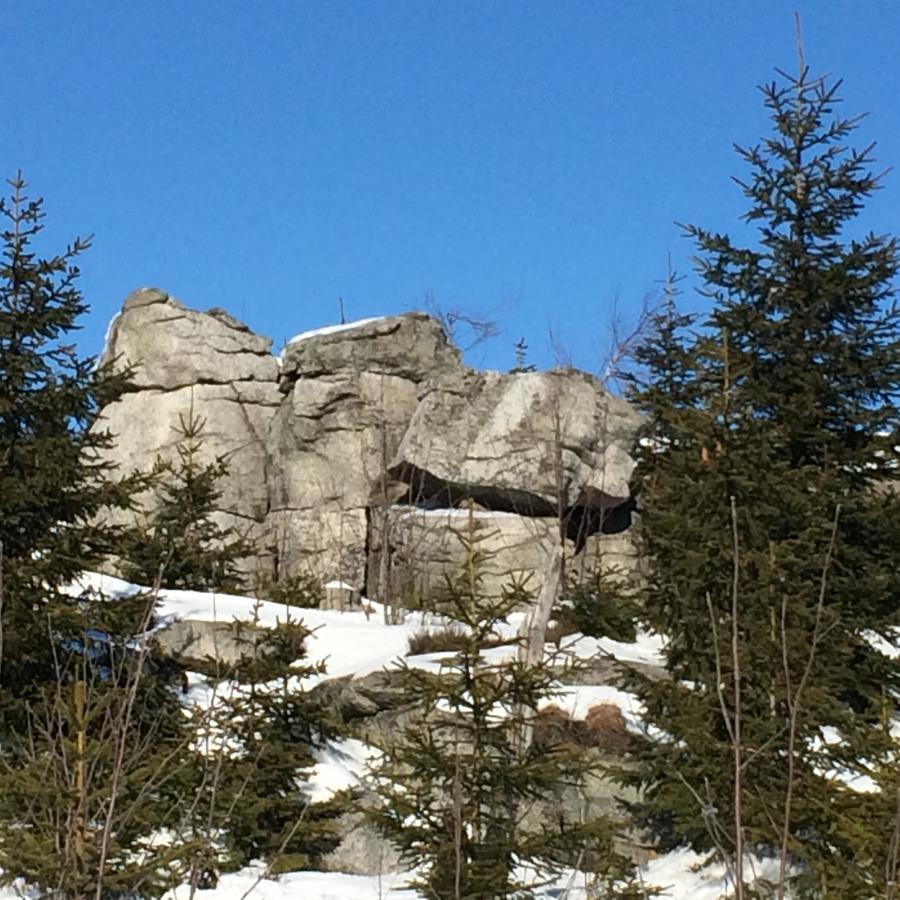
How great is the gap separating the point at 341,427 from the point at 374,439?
83cm

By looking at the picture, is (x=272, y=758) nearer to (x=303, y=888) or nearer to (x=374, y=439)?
(x=303, y=888)

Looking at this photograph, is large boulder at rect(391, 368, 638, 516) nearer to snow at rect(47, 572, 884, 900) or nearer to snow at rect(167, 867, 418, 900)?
snow at rect(47, 572, 884, 900)

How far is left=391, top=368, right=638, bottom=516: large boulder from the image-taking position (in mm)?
26766

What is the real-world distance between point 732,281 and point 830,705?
564 cm

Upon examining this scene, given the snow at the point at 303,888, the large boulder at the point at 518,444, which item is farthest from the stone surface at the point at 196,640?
the large boulder at the point at 518,444

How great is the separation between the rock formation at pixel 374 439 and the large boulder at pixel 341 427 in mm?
34

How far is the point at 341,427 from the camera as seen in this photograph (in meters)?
29.1

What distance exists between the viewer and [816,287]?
12.9m

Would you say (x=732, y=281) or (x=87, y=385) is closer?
(x=87, y=385)

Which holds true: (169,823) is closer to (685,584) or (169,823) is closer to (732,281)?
(685,584)

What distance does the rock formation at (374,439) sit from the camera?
26703mm

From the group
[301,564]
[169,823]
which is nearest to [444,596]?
[169,823]

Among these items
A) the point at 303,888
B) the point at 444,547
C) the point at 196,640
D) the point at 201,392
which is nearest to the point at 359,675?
the point at 196,640

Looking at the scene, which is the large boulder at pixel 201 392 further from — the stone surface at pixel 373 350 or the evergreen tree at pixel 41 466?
the evergreen tree at pixel 41 466
